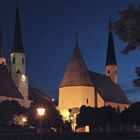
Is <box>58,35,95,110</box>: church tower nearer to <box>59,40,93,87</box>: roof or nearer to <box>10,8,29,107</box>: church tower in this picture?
<box>59,40,93,87</box>: roof

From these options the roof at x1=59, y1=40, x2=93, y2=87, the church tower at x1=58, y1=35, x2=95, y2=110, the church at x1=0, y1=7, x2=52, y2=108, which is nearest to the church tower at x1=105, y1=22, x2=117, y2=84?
the church at x1=0, y1=7, x2=52, y2=108

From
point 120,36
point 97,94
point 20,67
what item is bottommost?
point 120,36

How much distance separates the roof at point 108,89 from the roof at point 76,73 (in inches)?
182

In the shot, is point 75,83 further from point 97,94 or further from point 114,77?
point 114,77

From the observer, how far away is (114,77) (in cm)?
14400

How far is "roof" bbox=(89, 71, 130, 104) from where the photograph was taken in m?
125

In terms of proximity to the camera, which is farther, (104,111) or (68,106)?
(68,106)

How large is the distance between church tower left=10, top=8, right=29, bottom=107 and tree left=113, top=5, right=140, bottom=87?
11298cm

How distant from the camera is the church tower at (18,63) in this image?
448ft

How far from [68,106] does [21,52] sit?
1090 inches

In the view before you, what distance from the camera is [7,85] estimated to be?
5103 inches

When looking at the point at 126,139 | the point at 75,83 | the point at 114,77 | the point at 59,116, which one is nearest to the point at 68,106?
the point at 75,83

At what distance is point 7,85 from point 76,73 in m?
21.3

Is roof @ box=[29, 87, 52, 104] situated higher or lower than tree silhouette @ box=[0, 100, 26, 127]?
higher
